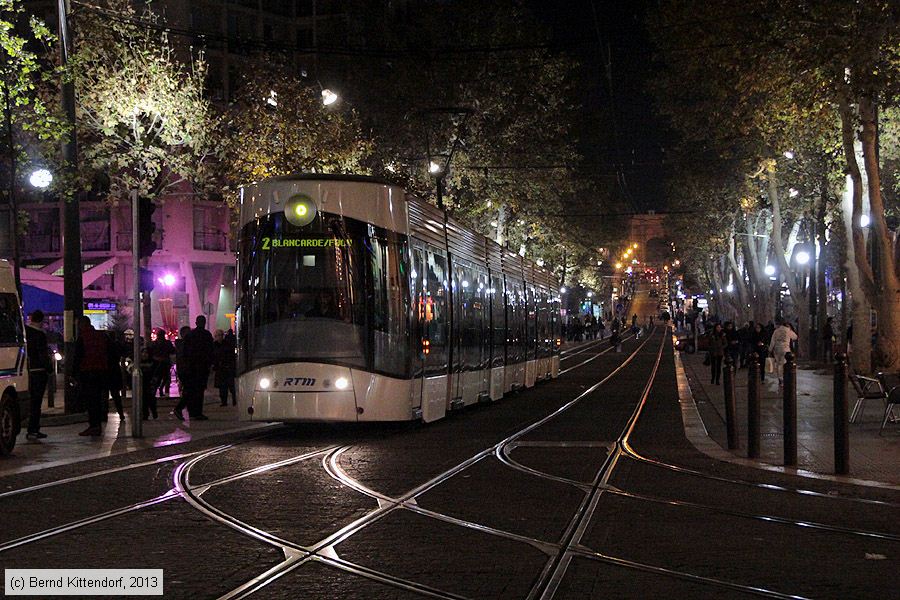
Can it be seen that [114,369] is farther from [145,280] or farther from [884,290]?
[884,290]

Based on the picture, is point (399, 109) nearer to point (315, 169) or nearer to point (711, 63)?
point (315, 169)

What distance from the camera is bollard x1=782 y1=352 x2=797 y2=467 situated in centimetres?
1434

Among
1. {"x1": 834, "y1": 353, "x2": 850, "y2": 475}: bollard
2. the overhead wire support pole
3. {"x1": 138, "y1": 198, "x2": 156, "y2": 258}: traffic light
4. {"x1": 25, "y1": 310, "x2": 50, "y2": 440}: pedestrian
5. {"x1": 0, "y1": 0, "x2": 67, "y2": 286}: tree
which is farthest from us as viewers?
the overhead wire support pole

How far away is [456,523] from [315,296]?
765cm

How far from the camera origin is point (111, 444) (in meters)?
17.4

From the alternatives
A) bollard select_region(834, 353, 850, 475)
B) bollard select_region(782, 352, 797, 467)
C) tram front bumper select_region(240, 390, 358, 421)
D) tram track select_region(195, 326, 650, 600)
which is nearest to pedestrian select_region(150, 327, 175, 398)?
tram front bumper select_region(240, 390, 358, 421)

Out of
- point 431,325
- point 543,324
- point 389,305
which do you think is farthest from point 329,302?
point 543,324

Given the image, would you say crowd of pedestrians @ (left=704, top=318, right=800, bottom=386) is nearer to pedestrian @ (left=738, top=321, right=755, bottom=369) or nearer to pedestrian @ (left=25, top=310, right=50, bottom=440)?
pedestrian @ (left=738, top=321, right=755, bottom=369)

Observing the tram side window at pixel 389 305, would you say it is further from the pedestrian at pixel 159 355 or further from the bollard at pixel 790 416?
the pedestrian at pixel 159 355

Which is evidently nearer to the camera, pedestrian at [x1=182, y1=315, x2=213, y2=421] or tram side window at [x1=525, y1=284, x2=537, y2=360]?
pedestrian at [x1=182, y1=315, x2=213, y2=421]

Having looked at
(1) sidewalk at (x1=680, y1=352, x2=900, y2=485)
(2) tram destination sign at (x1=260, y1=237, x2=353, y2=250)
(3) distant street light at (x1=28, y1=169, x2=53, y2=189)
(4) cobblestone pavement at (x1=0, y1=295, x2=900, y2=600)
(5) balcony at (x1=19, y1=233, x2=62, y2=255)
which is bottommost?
(1) sidewalk at (x1=680, y1=352, x2=900, y2=485)

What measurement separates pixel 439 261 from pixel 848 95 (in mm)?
9009

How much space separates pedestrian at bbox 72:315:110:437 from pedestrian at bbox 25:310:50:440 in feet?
1.80

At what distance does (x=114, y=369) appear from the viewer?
19547 mm
